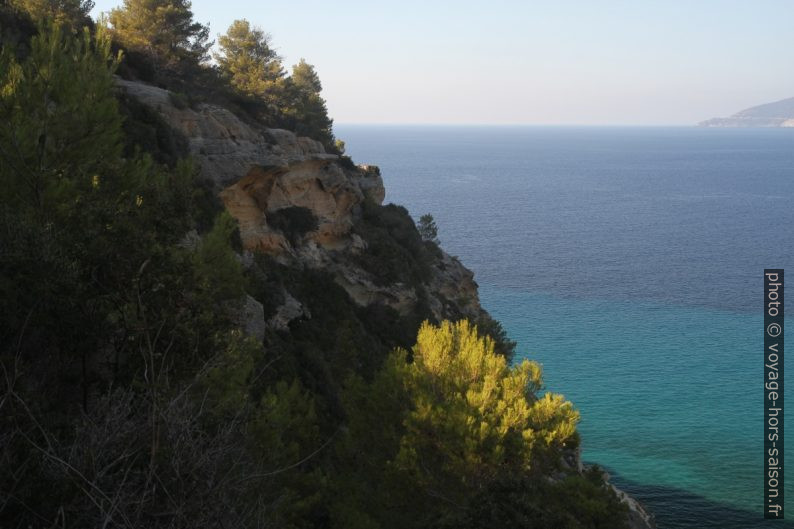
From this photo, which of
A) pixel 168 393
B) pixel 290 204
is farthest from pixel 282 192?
pixel 168 393

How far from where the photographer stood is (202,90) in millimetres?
33250

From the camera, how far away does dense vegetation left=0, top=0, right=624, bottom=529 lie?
19.9 feet

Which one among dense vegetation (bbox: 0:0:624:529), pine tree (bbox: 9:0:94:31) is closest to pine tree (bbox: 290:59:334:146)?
pine tree (bbox: 9:0:94:31)

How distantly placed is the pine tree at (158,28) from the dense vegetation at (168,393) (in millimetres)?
22278

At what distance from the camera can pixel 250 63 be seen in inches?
1716

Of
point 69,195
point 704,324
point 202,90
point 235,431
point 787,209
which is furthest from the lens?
point 787,209

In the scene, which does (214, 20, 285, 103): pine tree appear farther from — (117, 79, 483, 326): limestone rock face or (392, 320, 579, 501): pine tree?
(392, 320, 579, 501): pine tree

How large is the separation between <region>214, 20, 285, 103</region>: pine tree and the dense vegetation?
82.3 ft

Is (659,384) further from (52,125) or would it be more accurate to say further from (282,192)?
(52,125)

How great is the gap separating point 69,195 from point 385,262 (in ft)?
78.6

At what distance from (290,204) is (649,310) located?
36.1 meters

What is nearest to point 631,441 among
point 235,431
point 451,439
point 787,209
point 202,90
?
point 451,439

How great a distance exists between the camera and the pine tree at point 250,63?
136 feet

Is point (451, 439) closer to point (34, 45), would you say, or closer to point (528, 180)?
point (34, 45)
